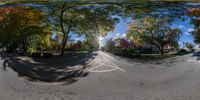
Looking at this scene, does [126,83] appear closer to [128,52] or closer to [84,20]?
[128,52]

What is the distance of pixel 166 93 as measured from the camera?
4031 mm

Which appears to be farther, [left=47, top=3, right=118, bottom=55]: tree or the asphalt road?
[left=47, top=3, right=118, bottom=55]: tree

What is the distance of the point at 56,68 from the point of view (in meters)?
4.04

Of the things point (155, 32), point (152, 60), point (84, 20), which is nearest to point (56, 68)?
point (84, 20)

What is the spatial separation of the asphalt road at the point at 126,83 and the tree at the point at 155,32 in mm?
240

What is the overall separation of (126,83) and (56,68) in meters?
0.71

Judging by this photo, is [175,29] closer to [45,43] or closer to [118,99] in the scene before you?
[118,99]

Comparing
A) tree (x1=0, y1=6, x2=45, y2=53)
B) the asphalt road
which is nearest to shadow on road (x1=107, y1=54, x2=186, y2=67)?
the asphalt road

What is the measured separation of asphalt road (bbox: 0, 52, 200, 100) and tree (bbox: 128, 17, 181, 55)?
240 millimetres

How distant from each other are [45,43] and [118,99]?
37.8 inches

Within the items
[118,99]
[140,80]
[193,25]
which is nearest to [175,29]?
[193,25]

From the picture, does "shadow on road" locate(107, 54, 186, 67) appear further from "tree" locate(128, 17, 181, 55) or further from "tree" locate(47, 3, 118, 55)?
"tree" locate(47, 3, 118, 55)

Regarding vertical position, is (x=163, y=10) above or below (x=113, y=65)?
above

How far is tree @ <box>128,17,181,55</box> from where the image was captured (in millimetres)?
4148
